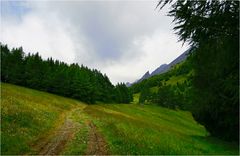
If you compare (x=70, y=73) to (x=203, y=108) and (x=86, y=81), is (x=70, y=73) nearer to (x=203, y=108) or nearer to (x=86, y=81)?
(x=86, y=81)

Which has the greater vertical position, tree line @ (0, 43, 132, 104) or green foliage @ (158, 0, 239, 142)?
tree line @ (0, 43, 132, 104)

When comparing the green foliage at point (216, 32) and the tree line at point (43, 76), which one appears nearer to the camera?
the green foliage at point (216, 32)

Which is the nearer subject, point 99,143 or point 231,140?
point 99,143

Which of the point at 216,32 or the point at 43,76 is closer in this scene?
the point at 216,32

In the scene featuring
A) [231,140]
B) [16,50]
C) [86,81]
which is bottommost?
[231,140]

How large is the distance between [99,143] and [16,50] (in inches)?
3270

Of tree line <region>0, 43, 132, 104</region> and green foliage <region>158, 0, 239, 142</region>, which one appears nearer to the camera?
green foliage <region>158, 0, 239, 142</region>

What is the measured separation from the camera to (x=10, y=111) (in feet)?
109

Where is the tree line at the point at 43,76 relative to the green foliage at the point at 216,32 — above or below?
above

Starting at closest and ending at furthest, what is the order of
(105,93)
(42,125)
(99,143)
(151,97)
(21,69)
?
(99,143)
(42,125)
(21,69)
(105,93)
(151,97)

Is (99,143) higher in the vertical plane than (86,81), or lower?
lower

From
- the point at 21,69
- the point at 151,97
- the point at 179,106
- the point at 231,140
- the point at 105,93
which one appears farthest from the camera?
the point at 151,97

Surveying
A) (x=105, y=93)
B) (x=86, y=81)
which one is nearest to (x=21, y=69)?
(x=86, y=81)

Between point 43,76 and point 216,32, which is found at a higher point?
point 43,76
